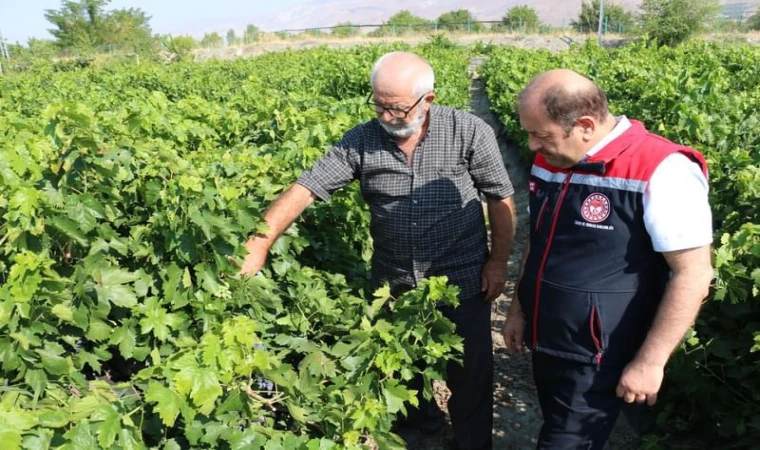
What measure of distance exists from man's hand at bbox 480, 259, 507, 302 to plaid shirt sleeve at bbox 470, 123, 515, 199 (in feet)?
1.09

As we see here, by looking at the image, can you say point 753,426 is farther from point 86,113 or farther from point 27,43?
point 27,43

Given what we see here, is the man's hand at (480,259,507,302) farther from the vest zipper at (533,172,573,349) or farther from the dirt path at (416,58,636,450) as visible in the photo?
the dirt path at (416,58,636,450)

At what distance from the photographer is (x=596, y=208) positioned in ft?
7.18

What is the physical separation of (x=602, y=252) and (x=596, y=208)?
0.16 m

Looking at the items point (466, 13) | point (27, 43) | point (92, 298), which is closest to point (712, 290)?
point (92, 298)

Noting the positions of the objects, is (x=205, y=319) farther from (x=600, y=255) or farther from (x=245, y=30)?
(x=245, y=30)

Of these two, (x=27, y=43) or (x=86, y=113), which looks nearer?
(x=86, y=113)

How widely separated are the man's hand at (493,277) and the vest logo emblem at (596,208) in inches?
34.6

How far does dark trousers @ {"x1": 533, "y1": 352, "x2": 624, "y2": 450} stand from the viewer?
2363 millimetres

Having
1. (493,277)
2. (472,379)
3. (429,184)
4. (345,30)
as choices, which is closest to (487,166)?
(429,184)

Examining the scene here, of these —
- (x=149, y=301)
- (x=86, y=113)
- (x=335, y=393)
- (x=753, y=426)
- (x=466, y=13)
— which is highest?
(x=466, y=13)

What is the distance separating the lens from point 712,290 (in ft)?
9.52

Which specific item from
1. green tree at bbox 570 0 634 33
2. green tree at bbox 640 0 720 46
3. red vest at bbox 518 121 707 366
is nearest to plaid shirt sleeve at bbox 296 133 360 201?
red vest at bbox 518 121 707 366

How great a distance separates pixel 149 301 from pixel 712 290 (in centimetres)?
244
